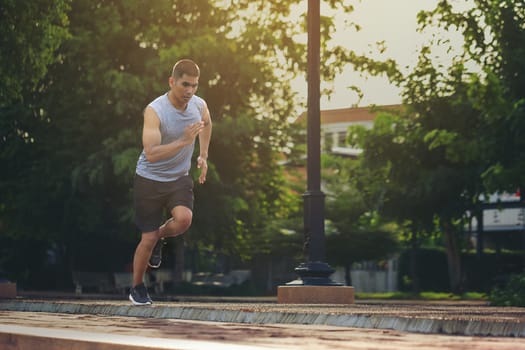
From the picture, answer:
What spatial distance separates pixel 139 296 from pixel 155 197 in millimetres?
781

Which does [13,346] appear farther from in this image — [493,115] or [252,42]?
[252,42]

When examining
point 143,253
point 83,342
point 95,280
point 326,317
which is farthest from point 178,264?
point 83,342

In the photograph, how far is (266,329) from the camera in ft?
21.9

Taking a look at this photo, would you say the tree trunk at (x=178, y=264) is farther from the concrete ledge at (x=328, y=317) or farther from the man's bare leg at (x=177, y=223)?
the man's bare leg at (x=177, y=223)

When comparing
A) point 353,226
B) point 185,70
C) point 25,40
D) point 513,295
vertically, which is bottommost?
point 353,226

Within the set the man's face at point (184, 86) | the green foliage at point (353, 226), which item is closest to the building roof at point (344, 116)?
the green foliage at point (353, 226)

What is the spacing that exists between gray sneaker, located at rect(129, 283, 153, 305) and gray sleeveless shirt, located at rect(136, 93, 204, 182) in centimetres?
87

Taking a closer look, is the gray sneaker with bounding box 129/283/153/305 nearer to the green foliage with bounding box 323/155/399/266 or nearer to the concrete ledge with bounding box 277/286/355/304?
the concrete ledge with bounding box 277/286/355/304

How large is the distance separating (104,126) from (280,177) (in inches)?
278

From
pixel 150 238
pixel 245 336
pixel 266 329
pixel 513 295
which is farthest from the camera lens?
pixel 513 295

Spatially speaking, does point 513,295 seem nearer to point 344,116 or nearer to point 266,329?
point 266,329

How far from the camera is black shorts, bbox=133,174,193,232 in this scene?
988 cm

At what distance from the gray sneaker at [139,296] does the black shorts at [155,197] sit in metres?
0.46

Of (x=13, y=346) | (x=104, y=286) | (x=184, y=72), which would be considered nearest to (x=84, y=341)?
(x=13, y=346)
